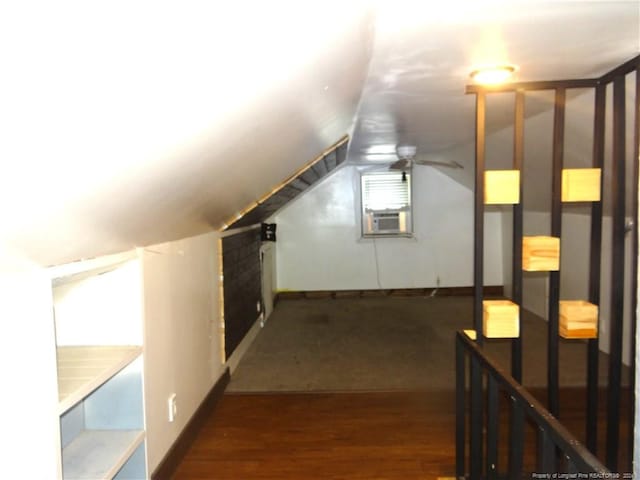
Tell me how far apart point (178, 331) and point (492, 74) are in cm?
189

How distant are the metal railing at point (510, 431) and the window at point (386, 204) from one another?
158 inches

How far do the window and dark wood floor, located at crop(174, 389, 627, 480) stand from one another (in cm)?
322

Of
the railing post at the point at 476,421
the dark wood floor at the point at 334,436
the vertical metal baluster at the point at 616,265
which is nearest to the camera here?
the railing post at the point at 476,421

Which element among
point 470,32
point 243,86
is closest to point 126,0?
point 243,86

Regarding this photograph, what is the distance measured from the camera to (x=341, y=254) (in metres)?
5.87

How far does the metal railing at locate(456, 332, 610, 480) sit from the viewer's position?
913 millimetres

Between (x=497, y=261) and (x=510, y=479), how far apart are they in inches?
194

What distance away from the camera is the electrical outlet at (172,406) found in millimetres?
2020

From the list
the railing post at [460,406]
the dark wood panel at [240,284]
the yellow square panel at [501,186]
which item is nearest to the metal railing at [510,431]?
the railing post at [460,406]

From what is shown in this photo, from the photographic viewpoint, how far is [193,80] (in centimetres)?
78

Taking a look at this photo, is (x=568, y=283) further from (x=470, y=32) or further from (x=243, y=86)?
(x=243, y=86)

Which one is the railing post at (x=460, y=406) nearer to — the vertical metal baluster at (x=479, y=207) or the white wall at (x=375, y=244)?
the vertical metal baluster at (x=479, y=207)

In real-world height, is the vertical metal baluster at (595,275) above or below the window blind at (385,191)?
below

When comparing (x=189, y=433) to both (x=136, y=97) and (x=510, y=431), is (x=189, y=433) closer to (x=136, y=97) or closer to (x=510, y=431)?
(x=510, y=431)
